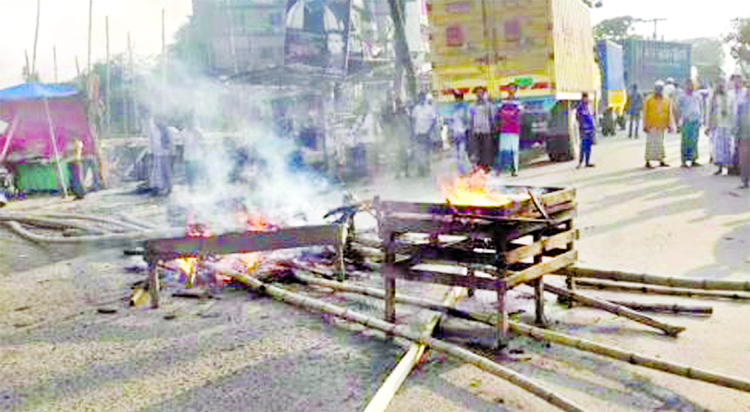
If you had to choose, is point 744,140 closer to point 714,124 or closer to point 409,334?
point 714,124

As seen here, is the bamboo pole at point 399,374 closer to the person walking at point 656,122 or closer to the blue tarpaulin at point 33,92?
the person walking at point 656,122

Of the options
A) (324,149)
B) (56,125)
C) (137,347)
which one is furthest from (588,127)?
(56,125)

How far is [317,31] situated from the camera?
2416 centimetres

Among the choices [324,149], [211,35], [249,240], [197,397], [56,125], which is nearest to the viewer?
[197,397]

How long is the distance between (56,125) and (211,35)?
32.7 metres

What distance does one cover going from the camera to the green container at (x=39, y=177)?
17.9m

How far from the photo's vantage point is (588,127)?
14977mm

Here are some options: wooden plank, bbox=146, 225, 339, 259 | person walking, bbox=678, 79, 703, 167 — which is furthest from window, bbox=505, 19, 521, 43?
wooden plank, bbox=146, 225, 339, 259

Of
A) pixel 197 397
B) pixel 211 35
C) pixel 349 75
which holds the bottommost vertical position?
pixel 197 397

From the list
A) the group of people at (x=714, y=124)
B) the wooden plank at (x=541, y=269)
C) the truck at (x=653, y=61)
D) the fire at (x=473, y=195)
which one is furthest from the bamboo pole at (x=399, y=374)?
the truck at (x=653, y=61)

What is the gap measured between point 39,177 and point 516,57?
41.2ft

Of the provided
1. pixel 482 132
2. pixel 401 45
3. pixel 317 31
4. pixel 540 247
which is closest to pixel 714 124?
pixel 482 132

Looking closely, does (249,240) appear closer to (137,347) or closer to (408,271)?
(137,347)

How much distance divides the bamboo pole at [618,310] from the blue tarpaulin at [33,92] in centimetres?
1698
